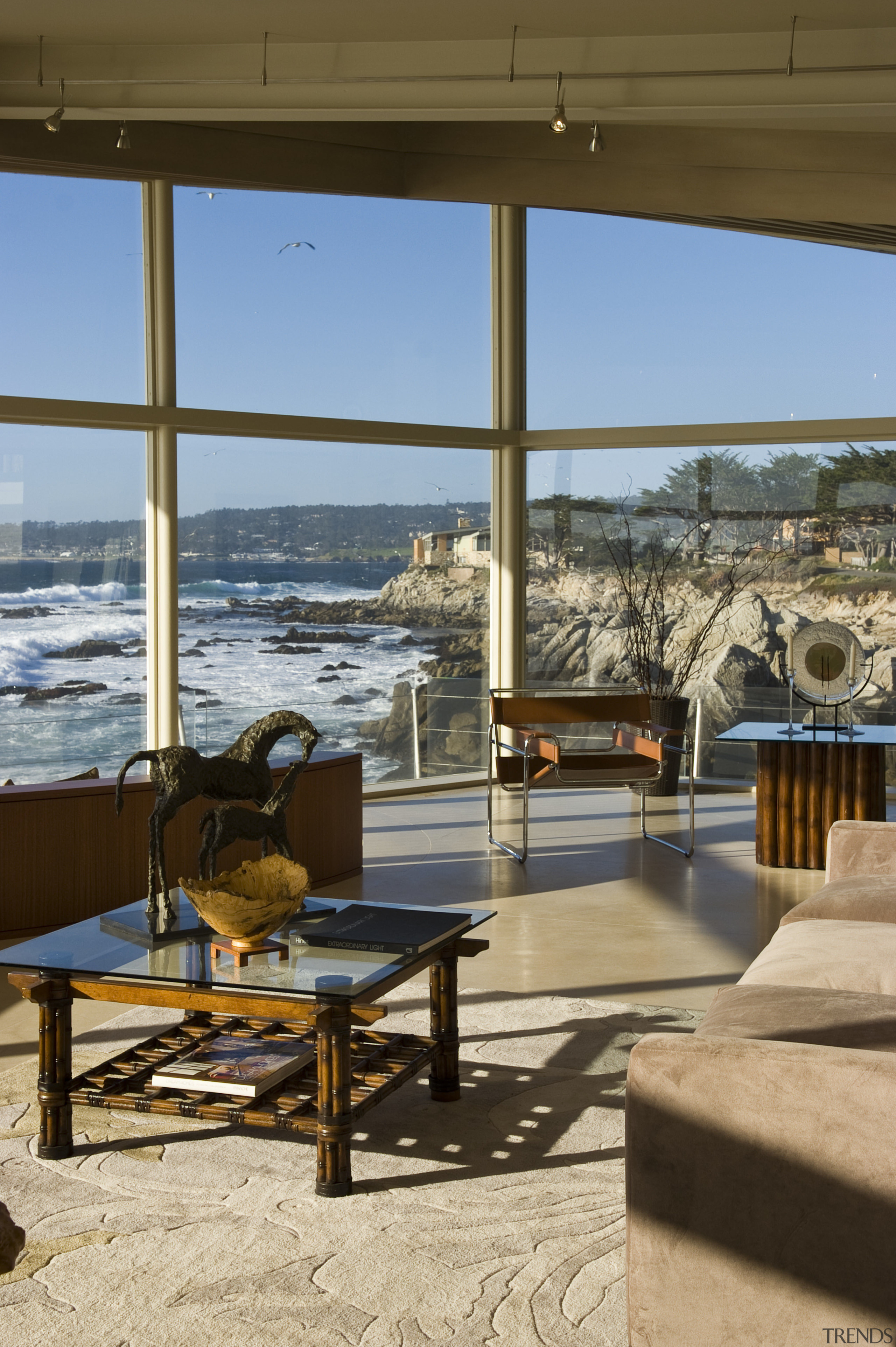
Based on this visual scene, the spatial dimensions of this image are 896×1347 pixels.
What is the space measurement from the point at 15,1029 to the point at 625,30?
15.2ft

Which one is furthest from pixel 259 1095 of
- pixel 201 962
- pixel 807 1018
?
pixel 807 1018

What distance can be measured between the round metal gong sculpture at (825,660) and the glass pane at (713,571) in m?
1.70

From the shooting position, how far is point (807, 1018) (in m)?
2.62

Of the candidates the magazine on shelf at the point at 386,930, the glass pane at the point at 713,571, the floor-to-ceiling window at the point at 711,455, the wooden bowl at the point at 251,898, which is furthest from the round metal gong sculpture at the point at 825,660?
the wooden bowl at the point at 251,898

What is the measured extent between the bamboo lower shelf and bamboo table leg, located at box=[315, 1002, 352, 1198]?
37 millimetres

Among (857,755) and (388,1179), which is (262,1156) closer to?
(388,1179)

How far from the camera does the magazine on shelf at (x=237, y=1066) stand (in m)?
3.12

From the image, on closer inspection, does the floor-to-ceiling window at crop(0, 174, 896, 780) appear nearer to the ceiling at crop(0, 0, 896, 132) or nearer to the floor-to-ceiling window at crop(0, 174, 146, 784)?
the floor-to-ceiling window at crop(0, 174, 146, 784)

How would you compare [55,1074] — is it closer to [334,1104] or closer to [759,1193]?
[334,1104]

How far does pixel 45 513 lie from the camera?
7289 mm

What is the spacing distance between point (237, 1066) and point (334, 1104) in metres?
0.47

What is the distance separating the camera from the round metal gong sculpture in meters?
6.68

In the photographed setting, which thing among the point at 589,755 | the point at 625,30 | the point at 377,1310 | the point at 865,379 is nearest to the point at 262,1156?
the point at 377,1310

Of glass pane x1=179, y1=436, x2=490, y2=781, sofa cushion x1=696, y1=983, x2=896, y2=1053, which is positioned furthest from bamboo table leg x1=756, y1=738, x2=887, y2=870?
sofa cushion x1=696, y1=983, x2=896, y2=1053
